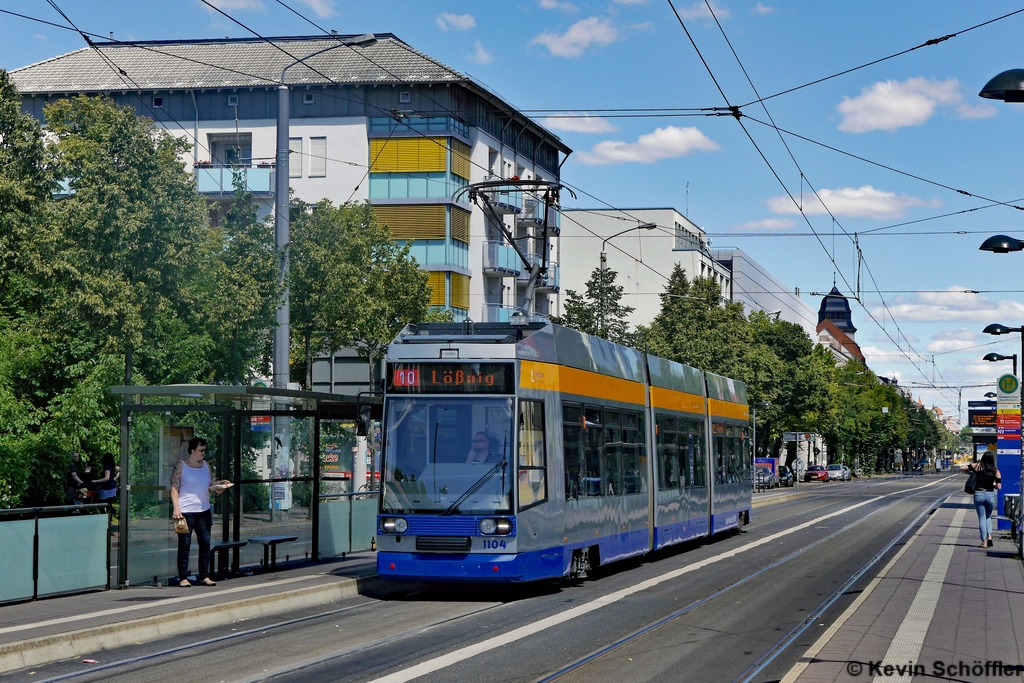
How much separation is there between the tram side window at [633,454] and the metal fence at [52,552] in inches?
293

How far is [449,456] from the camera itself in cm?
1456

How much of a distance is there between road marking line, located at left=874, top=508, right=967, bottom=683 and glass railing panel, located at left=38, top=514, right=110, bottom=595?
28.2 ft

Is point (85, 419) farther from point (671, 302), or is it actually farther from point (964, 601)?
point (671, 302)

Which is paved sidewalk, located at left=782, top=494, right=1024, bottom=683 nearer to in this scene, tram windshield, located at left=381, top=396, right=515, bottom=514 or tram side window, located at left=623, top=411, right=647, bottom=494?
tram side window, located at left=623, top=411, right=647, bottom=494

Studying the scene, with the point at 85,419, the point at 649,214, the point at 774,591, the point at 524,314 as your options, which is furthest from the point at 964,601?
the point at 649,214

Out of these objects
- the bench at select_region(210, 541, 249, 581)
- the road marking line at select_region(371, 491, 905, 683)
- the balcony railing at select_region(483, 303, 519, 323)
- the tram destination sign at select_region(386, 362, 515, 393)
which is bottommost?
the road marking line at select_region(371, 491, 905, 683)

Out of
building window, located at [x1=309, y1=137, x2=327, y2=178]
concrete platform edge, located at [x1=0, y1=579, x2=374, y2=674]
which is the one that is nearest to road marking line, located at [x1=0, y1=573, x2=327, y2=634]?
concrete platform edge, located at [x1=0, y1=579, x2=374, y2=674]

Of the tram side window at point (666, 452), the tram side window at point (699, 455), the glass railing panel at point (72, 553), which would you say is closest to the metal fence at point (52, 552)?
the glass railing panel at point (72, 553)

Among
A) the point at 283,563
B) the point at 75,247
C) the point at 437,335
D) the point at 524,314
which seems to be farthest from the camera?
the point at 75,247

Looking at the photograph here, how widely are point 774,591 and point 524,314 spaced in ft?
15.7

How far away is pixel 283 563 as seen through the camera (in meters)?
18.0

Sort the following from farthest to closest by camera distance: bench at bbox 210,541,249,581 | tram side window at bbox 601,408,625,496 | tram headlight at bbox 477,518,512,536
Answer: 1. tram side window at bbox 601,408,625,496
2. bench at bbox 210,541,249,581
3. tram headlight at bbox 477,518,512,536

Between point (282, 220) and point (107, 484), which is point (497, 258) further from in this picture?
point (282, 220)

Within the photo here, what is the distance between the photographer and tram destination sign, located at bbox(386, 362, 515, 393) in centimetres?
1480
